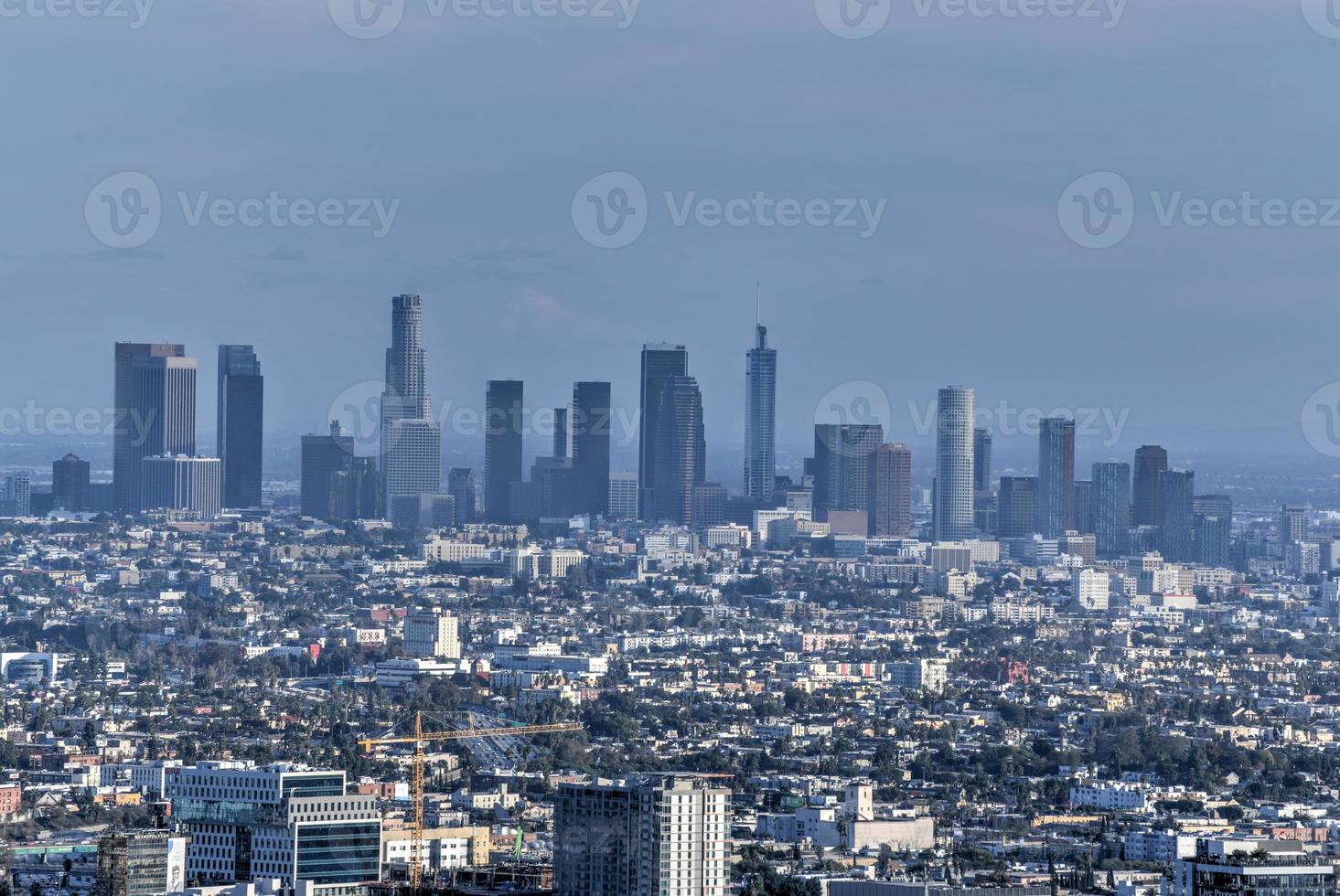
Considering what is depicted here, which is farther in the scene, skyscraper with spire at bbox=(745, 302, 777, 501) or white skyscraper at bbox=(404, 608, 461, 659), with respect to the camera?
skyscraper with spire at bbox=(745, 302, 777, 501)

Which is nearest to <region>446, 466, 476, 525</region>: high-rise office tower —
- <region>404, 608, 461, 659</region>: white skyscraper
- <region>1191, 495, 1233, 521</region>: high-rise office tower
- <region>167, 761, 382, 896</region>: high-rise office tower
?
<region>1191, 495, 1233, 521</region>: high-rise office tower

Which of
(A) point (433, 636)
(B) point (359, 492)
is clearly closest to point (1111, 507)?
(B) point (359, 492)

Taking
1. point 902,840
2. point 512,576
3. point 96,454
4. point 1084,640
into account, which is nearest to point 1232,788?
point 902,840

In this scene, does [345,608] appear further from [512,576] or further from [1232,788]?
[1232,788]

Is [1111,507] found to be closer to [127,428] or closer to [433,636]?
[127,428]

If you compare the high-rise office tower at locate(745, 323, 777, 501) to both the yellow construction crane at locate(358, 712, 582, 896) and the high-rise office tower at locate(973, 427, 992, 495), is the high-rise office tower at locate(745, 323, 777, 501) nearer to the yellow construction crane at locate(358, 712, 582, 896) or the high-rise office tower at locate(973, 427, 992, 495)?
the high-rise office tower at locate(973, 427, 992, 495)
